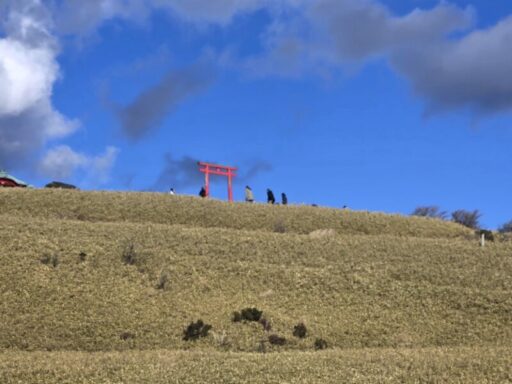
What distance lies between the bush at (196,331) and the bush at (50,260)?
772cm

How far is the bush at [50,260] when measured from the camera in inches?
1146

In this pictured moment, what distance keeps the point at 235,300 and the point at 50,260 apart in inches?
290

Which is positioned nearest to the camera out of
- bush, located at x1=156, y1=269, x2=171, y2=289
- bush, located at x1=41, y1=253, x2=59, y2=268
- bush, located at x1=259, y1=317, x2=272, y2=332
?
bush, located at x1=259, y1=317, x2=272, y2=332

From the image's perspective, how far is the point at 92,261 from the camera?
29781mm

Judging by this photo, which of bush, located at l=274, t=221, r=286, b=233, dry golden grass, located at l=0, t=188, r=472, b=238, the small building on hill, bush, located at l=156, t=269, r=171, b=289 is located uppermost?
the small building on hill

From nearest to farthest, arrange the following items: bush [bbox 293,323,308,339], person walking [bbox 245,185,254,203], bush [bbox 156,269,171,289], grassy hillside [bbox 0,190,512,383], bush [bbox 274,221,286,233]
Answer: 1. grassy hillside [bbox 0,190,512,383]
2. bush [bbox 293,323,308,339]
3. bush [bbox 156,269,171,289]
4. bush [bbox 274,221,286,233]
5. person walking [bbox 245,185,254,203]

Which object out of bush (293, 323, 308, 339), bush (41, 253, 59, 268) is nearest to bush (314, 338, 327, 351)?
bush (293, 323, 308, 339)

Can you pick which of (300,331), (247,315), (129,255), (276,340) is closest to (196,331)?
(247,315)

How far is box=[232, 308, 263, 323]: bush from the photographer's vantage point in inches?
977

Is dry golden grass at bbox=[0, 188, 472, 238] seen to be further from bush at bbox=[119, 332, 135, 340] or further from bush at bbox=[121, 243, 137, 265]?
bush at bbox=[119, 332, 135, 340]

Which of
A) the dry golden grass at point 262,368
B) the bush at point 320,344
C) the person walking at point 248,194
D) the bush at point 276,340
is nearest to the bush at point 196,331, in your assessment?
the bush at point 276,340

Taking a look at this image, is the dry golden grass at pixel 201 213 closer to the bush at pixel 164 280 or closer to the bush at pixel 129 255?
the bush at pixel 129 255

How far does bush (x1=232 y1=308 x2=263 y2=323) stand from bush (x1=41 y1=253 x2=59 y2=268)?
7843mm

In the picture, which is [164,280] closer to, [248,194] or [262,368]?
[262,368]
